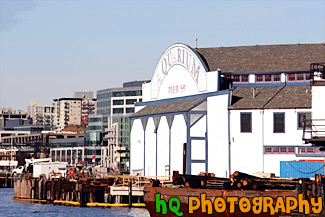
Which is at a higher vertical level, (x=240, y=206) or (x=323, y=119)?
(x=323, y=119)

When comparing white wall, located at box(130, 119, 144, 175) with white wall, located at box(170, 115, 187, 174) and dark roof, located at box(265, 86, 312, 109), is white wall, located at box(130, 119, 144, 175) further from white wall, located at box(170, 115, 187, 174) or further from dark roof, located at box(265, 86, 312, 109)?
dark roof, located at box(265, 86, 312, 109)

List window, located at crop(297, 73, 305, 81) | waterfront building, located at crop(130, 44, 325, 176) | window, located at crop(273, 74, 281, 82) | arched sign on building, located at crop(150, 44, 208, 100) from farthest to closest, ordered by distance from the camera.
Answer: arched sign on building, located at crop(150, 44, 208, 100) → window, located at crop(273, 74, 281, 82) → window, located at crop(297, 73, 305, 81) → waterfront building, located at crop(130, 44, 325, 176)

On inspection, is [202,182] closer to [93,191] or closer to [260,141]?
[260,141]

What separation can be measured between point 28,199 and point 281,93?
144 ft

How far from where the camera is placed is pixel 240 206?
63.0m

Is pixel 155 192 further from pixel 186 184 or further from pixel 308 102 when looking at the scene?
pixel 308 102

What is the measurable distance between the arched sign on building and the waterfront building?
138mm

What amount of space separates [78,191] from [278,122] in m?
28.2

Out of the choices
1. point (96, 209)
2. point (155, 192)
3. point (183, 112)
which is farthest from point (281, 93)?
point (155, 192)

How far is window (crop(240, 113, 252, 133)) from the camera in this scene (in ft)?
347

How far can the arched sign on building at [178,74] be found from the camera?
116506 mm

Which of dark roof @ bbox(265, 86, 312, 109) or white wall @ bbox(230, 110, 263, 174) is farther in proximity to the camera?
white wall @ bbox(230, 110, 263, 174)

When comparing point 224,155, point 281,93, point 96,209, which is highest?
point 281,93

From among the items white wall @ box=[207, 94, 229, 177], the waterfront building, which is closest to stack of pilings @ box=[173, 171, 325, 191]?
the waterfront building
